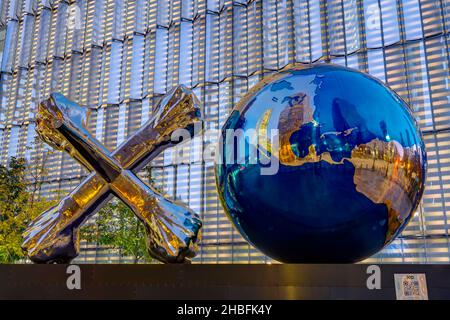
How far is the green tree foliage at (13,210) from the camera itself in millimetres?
9547

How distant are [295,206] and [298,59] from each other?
11972 mm

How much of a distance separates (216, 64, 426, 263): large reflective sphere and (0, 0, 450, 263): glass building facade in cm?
955

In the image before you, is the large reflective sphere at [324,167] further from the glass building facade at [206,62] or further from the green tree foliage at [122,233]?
the glass building facade at [206,62]

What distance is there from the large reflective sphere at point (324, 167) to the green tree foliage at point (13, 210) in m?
8.69

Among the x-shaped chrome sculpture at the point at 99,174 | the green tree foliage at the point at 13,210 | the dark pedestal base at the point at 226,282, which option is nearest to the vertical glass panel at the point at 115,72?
the green tree foliage at the point at 13,210

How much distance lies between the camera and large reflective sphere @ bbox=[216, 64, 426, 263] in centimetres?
130

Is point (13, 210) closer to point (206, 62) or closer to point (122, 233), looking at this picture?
point (122, 233)

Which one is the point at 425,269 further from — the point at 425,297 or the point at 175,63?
the point at 175,63

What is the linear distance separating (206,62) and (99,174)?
12.9 meters

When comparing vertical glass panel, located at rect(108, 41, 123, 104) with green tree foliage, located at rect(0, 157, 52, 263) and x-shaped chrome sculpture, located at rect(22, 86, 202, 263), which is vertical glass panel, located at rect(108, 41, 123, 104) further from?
x-shaped chrome sculpture, located at rect(22, 86, 202, 263)

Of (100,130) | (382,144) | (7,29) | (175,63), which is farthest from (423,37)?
(7,29)

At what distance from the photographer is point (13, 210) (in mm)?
10594

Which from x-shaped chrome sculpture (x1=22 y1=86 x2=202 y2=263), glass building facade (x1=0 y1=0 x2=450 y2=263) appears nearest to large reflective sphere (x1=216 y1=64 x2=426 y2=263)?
x-shaped chrome sculpture (x1=22 y1=86 x2=202 y2=263)

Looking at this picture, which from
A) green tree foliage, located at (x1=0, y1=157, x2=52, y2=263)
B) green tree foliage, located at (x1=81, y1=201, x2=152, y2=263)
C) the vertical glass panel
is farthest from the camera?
the vertical glass panel
